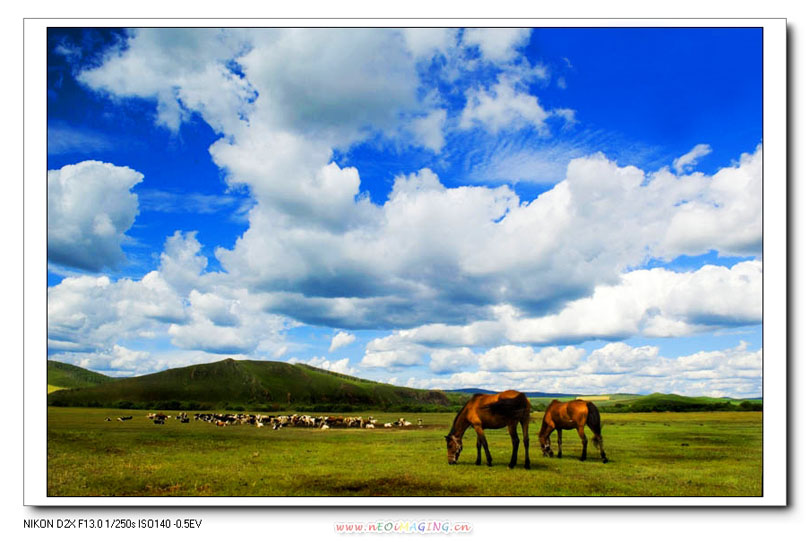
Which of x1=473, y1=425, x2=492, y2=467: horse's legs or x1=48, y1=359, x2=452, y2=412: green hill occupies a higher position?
Answer: x1=473, y1=425, x2=492, y2=467: horse's legs

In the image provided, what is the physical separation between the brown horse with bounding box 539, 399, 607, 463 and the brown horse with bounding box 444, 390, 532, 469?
2.63 meters

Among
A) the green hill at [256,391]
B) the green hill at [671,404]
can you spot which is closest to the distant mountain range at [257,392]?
the green hill at [256,391]

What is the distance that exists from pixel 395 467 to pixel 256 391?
236ft

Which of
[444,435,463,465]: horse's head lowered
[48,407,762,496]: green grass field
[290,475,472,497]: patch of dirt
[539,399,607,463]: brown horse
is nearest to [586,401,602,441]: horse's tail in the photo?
[539,399,607,463]: brown horse

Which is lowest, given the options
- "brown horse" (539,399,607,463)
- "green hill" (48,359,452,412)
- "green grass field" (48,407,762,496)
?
"green hill" (48,359,452,412)

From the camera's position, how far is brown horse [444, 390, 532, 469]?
18.8 meters

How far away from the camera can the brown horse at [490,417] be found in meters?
18.8

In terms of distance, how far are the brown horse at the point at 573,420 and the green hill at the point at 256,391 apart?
30.1 meters

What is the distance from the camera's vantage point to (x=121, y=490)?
15.4m

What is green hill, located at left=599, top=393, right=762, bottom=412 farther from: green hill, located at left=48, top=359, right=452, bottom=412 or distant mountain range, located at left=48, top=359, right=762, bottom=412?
green hill, located at left=48, top=359, right=452, bottom=412
